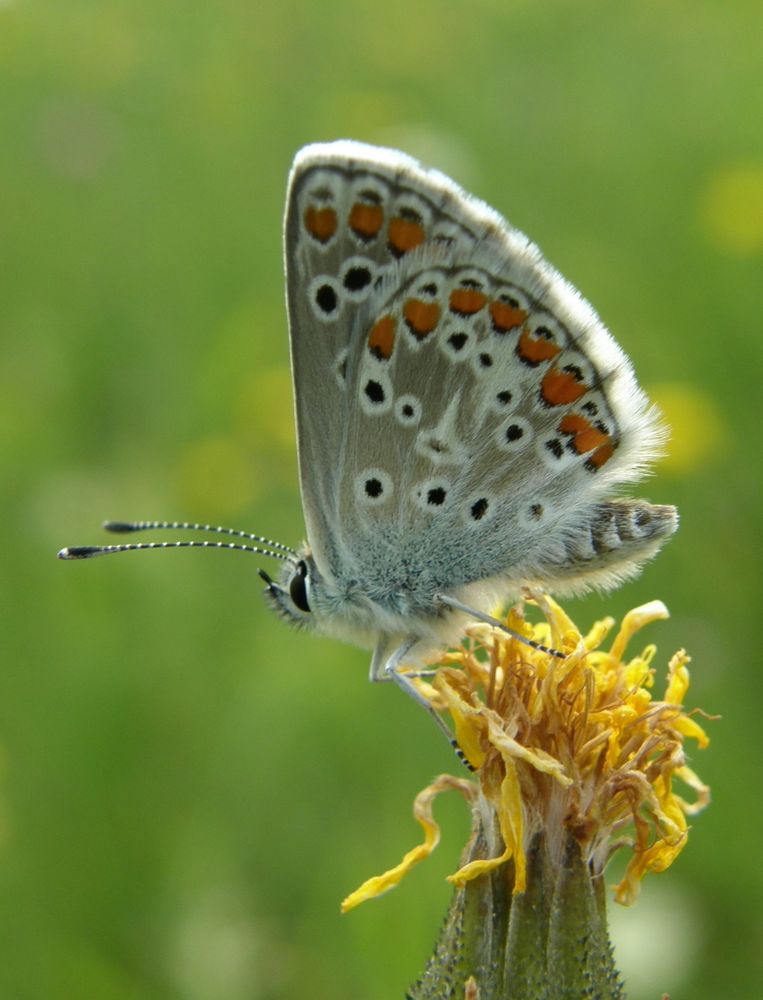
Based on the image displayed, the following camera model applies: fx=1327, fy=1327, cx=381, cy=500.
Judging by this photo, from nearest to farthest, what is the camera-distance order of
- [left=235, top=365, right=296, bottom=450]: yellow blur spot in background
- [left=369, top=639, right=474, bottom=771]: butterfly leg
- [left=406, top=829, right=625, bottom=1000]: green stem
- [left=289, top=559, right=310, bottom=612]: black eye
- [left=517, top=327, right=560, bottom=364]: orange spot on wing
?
[left=406, top=829, right=625, bottom=1000]: green stem < [left=369, top=639, right=474, bottom=771]: butterfly leg < [left=517, top=327, right=560, bottom=364]: orange spot on wing < [left=289, top=559, right=310, bottom=612]: black eye < [left=235, top=365, right=296, bottom=450]: yellow blur spot in background

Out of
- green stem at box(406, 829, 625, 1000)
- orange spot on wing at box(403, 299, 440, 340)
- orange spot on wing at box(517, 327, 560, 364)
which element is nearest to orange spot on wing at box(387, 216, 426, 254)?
orange spot on wing at box(403, 299, 440, 340)

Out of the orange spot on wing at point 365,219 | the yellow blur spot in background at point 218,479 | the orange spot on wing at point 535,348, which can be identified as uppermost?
the yellow blur spot in background at point 218,479

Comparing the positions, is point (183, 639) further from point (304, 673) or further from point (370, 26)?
point (370, 26)

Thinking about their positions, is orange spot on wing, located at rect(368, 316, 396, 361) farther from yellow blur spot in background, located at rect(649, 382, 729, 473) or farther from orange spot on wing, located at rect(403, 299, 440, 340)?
yellow blur spot in background, located at rect(649, 382, 729, 473)

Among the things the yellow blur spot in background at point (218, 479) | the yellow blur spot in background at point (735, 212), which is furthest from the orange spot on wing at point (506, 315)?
the yellow blur spot in background at point (735, 212)

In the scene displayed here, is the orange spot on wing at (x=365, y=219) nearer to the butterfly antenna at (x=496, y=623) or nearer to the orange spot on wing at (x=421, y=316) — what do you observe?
the orange spot on wing at (x=421, y=316)

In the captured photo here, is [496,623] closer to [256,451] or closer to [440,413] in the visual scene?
[440,413]

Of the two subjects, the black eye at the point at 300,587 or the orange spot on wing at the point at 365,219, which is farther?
the black eye at the point at 300,587
